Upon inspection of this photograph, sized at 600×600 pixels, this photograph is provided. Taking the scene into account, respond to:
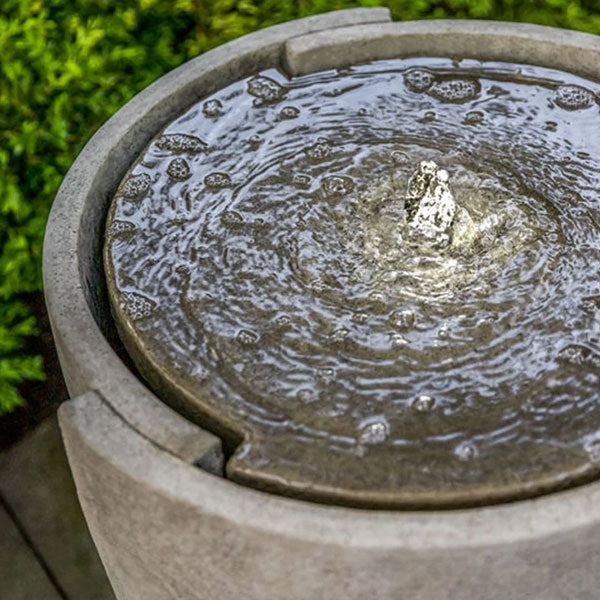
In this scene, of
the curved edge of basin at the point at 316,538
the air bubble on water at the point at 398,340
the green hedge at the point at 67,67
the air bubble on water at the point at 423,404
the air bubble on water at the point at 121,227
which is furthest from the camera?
the green hedge at the point at 67,67

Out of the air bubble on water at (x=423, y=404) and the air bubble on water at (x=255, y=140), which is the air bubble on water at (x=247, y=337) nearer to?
Answer: the air bubble on water at (x=423, y=404)

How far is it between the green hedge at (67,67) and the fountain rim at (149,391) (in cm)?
81

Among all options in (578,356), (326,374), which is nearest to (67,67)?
(326,374)

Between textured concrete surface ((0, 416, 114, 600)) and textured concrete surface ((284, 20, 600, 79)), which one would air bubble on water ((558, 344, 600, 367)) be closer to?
textured concrete surface ((284, 20, 600, 79))

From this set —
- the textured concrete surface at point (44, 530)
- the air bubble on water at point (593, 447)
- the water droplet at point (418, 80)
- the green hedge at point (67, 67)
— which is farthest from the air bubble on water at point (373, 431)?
the green hedge at point (67, 67)

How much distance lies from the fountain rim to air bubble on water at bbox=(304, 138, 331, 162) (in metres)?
0.36

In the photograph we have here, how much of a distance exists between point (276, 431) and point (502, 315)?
1.80 ft

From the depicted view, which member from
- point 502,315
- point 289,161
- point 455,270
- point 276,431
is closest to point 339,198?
point 289,161

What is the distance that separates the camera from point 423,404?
156 cm

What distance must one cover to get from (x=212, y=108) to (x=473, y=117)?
726mm

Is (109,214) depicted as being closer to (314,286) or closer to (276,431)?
(314,286)

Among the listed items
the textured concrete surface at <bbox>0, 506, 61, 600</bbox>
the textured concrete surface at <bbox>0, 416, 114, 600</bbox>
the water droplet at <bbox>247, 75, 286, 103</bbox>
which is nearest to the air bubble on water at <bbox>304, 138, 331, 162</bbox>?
the water droplet at <bbox>247, 75, 286, 103</bbox>

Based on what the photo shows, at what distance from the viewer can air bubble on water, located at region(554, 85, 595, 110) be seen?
7.22 feet

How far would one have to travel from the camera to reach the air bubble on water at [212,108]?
2258 mm
